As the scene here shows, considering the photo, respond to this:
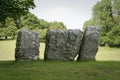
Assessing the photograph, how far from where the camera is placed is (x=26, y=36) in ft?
56.4

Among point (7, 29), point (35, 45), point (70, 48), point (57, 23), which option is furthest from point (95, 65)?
point (57, 23)

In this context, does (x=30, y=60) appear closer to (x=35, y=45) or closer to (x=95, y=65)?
(x=35, y=45)

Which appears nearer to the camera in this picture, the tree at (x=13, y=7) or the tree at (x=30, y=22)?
the tree at (x=13, y=7)

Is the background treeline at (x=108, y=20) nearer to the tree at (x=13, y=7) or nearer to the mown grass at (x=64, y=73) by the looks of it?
the tree at (x=13, y=7)

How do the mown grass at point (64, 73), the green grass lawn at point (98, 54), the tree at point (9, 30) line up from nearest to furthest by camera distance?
the mown grass at point (64, 73), the green grass lawn at point (98, 54), the tree at point (9, 30)

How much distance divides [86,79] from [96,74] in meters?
1.50

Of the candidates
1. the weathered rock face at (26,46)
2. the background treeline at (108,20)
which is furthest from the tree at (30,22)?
the weathered rock face at (26,46)

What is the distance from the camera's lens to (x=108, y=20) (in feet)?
220

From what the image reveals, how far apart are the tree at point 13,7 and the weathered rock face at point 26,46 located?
7.06 metres

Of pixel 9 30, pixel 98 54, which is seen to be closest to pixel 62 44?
pixel 98 54

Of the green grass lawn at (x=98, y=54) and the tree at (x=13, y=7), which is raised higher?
the tree at (x=13, y=7)

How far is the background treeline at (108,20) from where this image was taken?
2564 inches

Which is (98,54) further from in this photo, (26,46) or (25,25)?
(25,25)

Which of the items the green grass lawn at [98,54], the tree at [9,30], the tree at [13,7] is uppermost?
the tree at [13,7]
